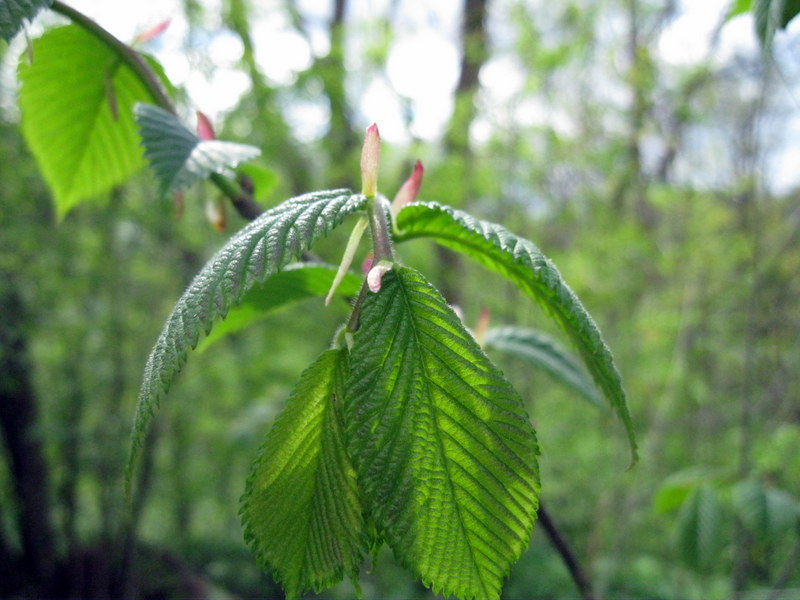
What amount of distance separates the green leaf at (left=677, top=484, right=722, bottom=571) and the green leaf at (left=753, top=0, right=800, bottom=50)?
112 centimetres

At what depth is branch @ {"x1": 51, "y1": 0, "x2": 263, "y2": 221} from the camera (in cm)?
60

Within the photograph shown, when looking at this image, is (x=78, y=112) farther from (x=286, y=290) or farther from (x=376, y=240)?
(x=376, y=240)

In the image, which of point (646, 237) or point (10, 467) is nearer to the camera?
point (646, 237)

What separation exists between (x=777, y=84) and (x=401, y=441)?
3223mm

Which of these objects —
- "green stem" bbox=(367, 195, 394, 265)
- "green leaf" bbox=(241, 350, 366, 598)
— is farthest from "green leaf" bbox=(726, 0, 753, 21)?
"green leaf" bbox=(241, 350, 366, 598)

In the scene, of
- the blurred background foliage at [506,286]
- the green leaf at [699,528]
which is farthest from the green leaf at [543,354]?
the blurred background foliage at [506,286]

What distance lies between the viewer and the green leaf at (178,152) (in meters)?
0.53

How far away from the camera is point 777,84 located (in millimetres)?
2895

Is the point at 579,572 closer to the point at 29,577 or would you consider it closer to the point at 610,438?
the point at 610,438

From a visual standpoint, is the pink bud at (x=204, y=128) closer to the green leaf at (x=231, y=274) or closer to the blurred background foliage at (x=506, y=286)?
the green leaf at (x=231, y=274)

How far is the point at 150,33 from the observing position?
667mm

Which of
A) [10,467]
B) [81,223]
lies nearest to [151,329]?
[81,223]

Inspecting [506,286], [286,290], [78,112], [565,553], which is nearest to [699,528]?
[565,553]

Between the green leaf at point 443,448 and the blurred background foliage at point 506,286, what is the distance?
2.43 metres
